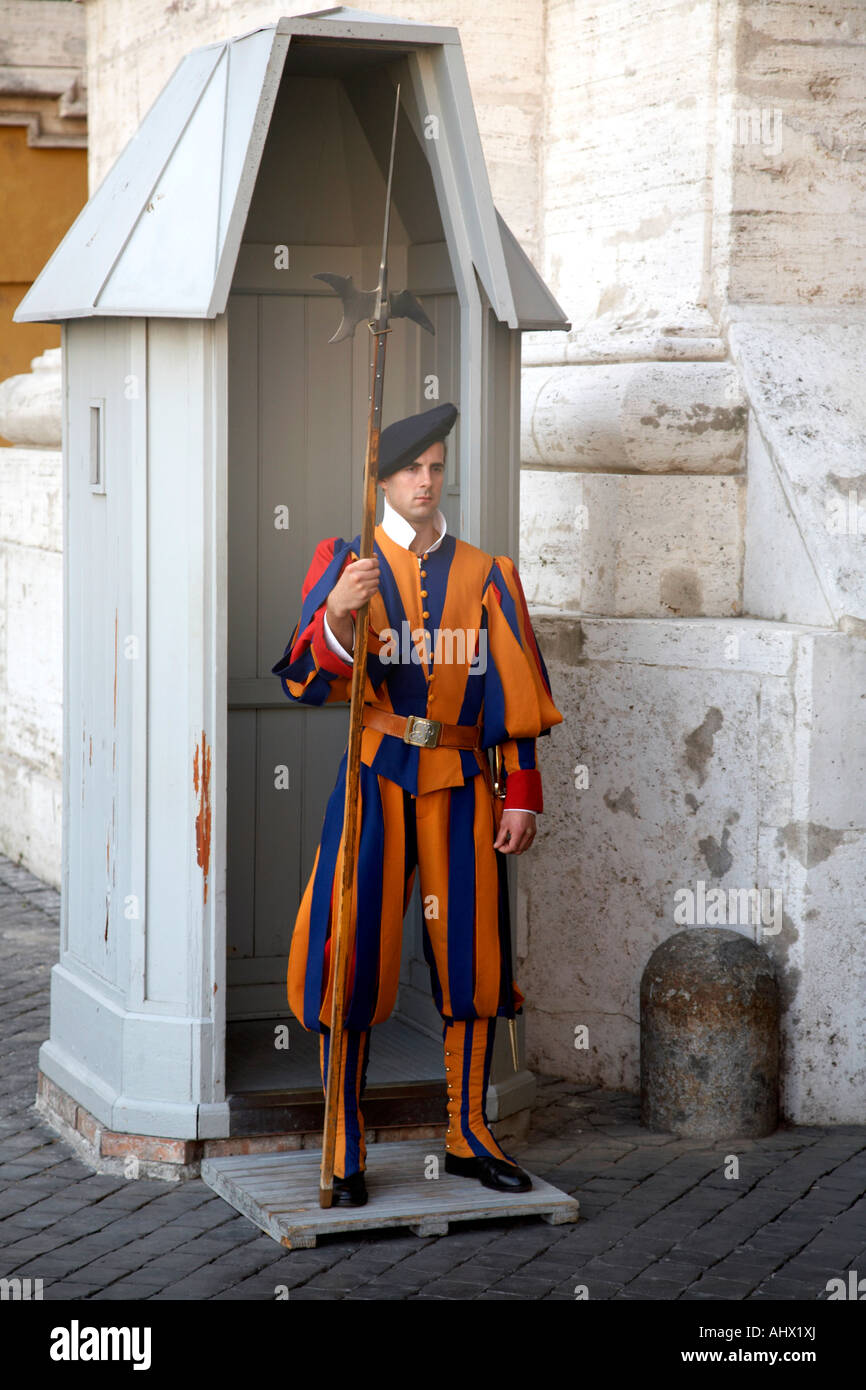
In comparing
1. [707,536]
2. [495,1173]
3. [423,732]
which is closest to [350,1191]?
[495,1173]

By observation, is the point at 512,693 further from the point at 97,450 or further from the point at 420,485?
the point at 97,450

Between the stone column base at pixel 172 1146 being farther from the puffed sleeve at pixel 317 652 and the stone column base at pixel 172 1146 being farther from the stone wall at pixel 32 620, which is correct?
the stone wall at pixel 32 620

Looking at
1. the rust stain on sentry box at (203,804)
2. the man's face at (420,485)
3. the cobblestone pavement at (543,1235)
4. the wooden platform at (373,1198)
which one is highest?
the man's face at (420,485)

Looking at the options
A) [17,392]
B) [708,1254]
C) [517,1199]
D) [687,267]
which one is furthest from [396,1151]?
[17,392]

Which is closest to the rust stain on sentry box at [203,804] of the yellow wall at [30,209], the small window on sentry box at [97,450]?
the small window on sentry box at [97,450]

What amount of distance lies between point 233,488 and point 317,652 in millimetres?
1278

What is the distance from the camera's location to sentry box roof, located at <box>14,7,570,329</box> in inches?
175

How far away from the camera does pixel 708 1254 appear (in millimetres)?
4180

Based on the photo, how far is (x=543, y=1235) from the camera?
429 centimetres

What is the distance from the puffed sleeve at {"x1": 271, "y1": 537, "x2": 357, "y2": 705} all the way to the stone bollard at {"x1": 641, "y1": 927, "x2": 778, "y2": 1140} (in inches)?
49.3

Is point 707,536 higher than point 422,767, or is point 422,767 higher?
point 707,536

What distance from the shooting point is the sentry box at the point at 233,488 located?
4574mm

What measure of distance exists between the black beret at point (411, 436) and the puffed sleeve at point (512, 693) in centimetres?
35

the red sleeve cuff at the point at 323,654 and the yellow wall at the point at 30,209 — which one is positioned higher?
the yellow wall at the point at 30,209
